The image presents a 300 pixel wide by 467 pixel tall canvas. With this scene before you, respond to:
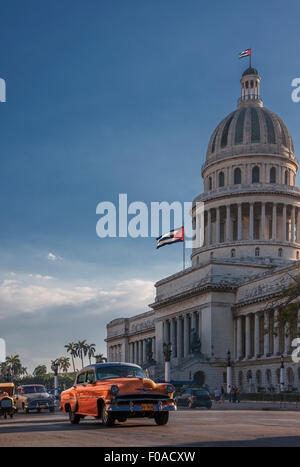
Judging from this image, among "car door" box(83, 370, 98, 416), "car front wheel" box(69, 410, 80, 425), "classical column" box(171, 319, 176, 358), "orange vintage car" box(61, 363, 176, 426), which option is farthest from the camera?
"classical column" box(171, 319, 176, 358)

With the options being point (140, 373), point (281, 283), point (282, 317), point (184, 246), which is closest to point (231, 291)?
point (281, 283)

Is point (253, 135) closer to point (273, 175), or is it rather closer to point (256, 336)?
point (273, 175)

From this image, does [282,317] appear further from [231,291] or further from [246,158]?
[246,158]

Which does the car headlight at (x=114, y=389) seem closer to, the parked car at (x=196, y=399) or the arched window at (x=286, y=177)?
the parked car at (x=196, y=399)

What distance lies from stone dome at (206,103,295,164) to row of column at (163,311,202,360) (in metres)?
25.6

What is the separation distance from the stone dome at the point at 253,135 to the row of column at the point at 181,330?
25566 mm

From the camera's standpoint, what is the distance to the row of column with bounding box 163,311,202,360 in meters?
88.8

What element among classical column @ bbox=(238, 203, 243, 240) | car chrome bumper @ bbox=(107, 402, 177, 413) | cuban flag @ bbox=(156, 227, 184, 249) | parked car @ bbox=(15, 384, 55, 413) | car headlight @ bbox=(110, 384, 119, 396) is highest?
classical column @ bbox=(238, 203, 243, 240)

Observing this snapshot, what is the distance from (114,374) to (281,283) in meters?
55.5

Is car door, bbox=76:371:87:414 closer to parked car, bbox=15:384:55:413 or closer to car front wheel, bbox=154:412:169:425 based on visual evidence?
car front wheel, bbox=154:412:169:425

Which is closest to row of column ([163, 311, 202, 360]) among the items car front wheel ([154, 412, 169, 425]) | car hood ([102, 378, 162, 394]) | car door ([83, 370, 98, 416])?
car door ([83, 370, 98, 416])

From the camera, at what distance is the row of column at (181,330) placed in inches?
3494

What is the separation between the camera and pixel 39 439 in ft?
53.3

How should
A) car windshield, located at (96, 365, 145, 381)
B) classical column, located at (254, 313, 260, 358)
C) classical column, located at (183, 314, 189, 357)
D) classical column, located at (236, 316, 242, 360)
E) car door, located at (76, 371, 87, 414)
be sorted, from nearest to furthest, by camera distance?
1. car windshield, located at (96, 365, 145, 381)
2. car door, located at (76, 371, 87, 414)
3. classical column, located at (254, 313, 260, 358)
4. classical column, located at (236, 316, 242, 360)
5. classical column, located at (183, 314, 189, 357)
